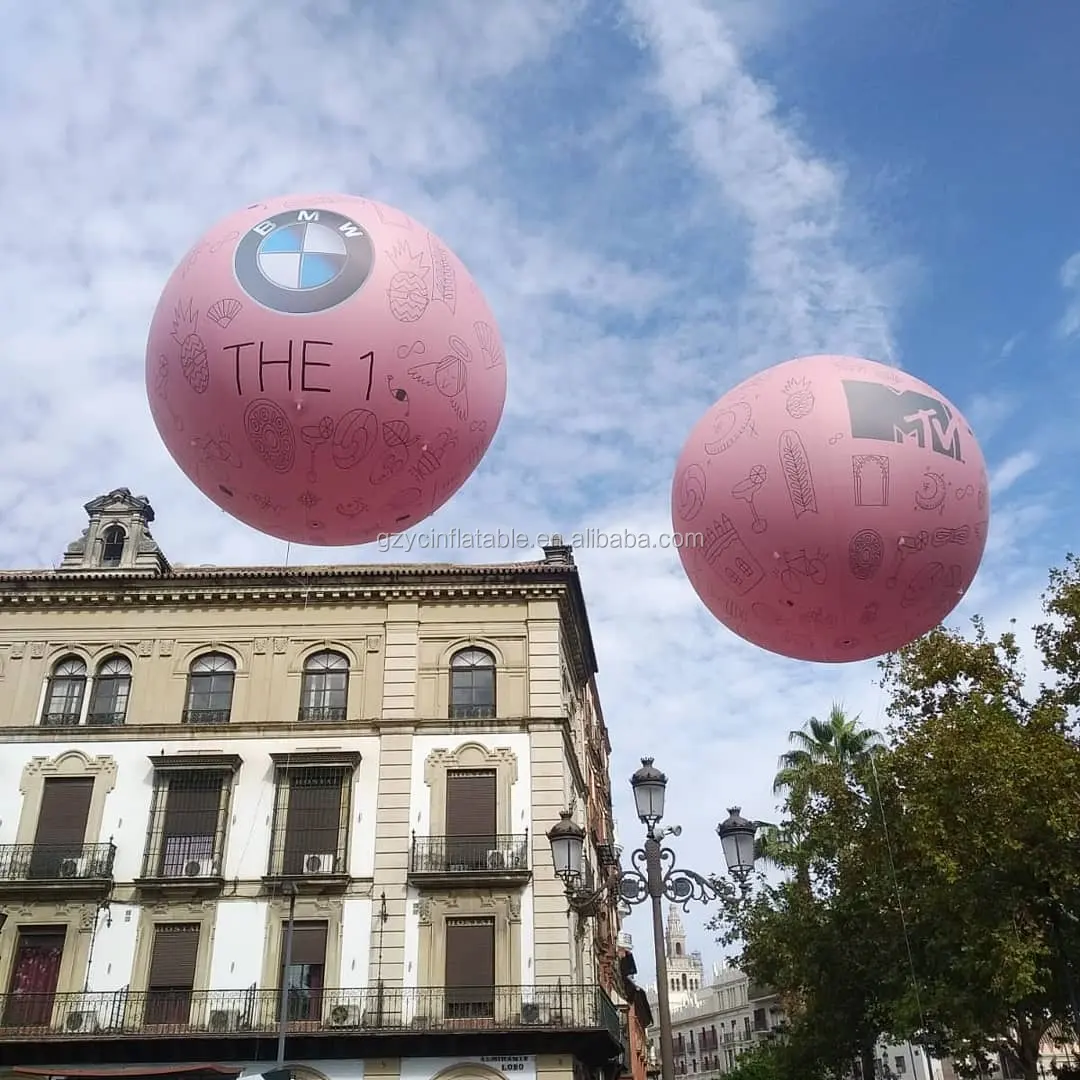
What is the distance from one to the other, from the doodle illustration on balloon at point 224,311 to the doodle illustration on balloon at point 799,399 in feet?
10.4

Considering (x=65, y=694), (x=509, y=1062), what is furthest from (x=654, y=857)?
(x=65, y=694)

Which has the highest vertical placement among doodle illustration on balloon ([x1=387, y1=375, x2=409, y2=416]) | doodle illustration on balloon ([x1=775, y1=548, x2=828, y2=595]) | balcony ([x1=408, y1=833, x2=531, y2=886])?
balcony ([x1=408, y1=833, x2=531, y2=886])

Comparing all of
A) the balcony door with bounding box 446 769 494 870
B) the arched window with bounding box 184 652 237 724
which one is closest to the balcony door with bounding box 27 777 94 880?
the arched window with bounding box 184 652 237 724

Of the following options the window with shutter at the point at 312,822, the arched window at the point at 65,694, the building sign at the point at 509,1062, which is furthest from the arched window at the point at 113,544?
the building sign at the point at 509,1062

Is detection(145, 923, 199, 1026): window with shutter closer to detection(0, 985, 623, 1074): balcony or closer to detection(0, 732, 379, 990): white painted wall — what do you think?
detection(0, 985, 623, 1074): balcony

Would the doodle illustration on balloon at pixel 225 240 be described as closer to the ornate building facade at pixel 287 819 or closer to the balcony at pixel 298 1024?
the ornate building facade at pixel 287 819

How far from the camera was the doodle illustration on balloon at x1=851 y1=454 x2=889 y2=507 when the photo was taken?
20.1 ft

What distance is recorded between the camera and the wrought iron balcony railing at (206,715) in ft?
83.9

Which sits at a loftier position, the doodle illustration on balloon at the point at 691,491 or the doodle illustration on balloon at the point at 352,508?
the doodle illustration on balloon at the point at 691,491

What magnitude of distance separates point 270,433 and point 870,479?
11.1 ft

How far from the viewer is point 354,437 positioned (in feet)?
19.4

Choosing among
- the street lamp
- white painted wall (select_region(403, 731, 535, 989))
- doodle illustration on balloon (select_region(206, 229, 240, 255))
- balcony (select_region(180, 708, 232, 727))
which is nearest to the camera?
doodle illustration on balloon (select_region(206, 229, 240, 255))

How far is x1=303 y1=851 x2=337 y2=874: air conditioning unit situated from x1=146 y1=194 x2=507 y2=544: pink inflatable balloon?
18.9 m

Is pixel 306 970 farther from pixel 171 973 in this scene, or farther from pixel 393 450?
pixel 393 450
